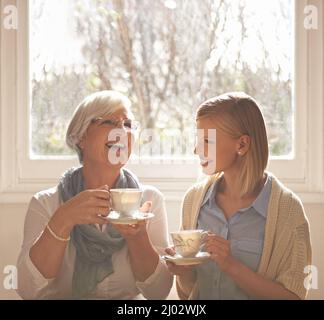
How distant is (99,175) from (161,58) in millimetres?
674

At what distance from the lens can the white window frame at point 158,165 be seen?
2.22m

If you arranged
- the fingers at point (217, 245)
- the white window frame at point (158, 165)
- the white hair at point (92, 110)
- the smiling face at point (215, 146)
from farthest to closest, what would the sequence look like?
Answer: 1. the white window frame at point (158, 165)
2. the white hair at point (92, 110)
3. the smiling face at point (215, 146)
4. the fingers at point (217, 245)

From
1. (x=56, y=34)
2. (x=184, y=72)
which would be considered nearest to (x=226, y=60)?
(x=184, y=72)

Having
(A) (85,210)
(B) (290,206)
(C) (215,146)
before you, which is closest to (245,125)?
(C) (215,146)

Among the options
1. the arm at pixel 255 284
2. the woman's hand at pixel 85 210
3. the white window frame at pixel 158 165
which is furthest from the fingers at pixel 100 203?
the white window frame at pixel 158 165

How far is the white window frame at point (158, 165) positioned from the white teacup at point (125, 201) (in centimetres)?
65

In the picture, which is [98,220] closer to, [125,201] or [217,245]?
[125,201]

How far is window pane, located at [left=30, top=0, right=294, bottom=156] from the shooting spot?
2.32 meters

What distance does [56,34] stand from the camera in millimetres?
2371

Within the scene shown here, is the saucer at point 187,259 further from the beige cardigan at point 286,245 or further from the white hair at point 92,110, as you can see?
the white hair at point 92,110

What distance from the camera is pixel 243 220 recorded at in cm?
169

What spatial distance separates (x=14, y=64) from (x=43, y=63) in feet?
0.36

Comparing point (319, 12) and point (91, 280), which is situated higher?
point (319, 12)
